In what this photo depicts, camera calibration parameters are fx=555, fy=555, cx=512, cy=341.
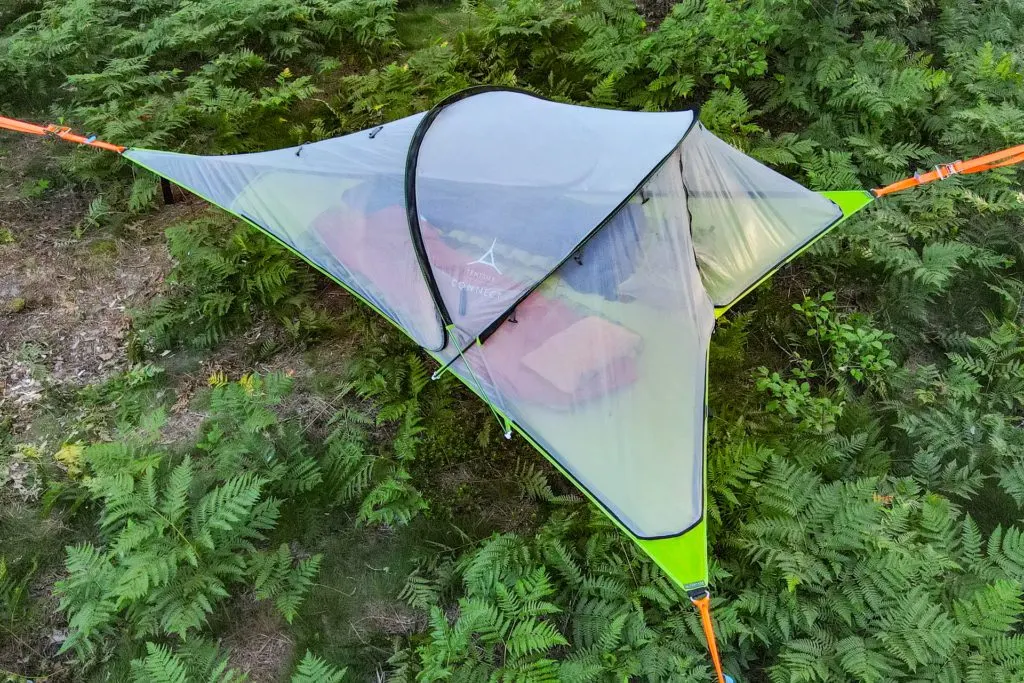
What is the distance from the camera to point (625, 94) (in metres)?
5.56

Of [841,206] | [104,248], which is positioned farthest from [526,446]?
[104,248]

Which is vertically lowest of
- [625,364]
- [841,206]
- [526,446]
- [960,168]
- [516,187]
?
[526,446]

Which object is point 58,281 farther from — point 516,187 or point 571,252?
point 571,252

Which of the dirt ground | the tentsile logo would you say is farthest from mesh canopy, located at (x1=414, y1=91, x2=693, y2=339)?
the dirt ground

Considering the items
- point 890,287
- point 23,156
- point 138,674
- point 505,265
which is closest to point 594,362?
point 505,265

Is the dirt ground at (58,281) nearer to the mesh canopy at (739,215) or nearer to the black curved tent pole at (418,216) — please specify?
the black curved tent pole at (418,216)

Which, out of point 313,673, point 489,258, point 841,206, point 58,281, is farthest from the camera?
point 58,281

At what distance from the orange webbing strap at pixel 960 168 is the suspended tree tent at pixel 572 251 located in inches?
0.9

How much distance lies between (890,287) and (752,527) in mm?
2436

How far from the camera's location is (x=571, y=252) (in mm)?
3396

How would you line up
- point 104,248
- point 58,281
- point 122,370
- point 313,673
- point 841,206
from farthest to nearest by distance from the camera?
point 104,248 < point 58,281 < point 122,370 < point 841,206 < point 313,673

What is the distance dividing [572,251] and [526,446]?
1481mm

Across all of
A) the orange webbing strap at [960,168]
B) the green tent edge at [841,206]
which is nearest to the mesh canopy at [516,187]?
the green tent edge at [841,206]

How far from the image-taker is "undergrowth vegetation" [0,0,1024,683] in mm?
3160
